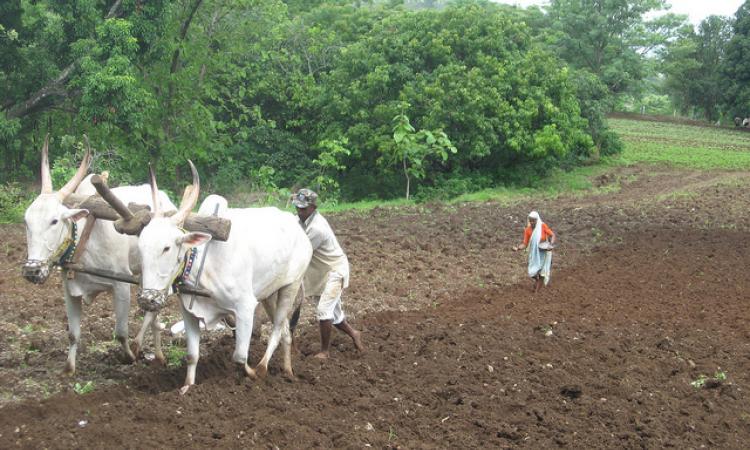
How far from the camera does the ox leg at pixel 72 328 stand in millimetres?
7320

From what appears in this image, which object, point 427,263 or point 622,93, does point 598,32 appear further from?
point 427,263

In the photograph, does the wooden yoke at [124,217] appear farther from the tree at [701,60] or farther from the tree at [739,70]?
the tree at [701,60]

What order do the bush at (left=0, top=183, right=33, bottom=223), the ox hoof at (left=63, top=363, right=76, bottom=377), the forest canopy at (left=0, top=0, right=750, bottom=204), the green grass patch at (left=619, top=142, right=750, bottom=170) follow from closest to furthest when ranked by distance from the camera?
the ox hoof at (left=63, top=363, right=76, bottom=377), the bush at (left=0, top=183, right=33, bottom=223), the forest canopy at (left=0, top=0, right=750, bottom=204), the green grass patch at (left=619, top=142, right=750, bottom=170)

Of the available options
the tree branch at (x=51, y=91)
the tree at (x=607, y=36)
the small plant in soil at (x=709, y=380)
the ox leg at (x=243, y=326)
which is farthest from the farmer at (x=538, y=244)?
the tree at (x=607, y=36)

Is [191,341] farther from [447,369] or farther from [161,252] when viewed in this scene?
[447,369]

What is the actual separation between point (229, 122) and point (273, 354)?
64.9 feet

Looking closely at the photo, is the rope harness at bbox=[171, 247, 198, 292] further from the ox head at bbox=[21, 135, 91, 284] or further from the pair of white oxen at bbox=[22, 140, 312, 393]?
the ox head at bbox=[21, 135, 91, 284]

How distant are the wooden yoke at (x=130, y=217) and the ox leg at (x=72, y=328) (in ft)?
2.68

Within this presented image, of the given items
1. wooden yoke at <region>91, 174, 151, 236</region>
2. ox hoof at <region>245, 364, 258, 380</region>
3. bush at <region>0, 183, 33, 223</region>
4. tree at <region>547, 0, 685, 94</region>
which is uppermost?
tree at <region>547, 0, 685, 94</region>

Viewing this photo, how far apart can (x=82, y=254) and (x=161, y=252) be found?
1.36 metres

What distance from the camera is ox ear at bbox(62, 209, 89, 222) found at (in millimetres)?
6852

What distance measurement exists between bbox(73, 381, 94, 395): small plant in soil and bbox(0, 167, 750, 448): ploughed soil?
26mm

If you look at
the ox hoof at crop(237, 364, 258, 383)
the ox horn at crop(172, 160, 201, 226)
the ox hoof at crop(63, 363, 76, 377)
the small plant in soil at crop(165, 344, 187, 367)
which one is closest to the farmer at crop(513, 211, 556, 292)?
the small plant in soil at crop(165, 344, 187, 367)

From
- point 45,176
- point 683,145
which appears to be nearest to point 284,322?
point 45,176
